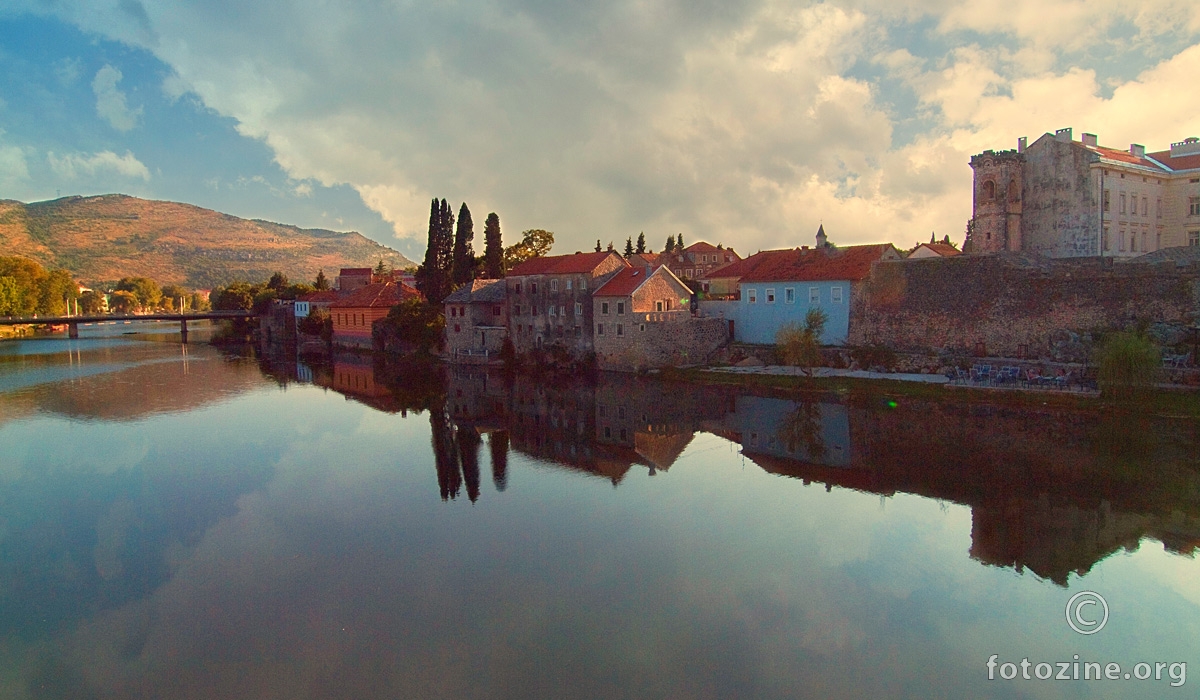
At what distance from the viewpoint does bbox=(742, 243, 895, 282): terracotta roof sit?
3134 cm

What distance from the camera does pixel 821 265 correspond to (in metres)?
32.7

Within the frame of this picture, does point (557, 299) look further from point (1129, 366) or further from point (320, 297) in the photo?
point (320, 297)

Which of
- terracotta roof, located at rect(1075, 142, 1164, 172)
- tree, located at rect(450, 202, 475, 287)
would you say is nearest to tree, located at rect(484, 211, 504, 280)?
tree, located at rect(450, 202, 475, 287)

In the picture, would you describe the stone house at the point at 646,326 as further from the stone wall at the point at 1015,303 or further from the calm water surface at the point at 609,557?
the calm water surface at the point at 609,557

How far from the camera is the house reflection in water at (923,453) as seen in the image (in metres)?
12.8

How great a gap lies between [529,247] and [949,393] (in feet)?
121

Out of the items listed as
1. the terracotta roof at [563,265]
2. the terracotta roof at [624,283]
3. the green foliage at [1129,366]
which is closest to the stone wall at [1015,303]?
the green foliage at [1129,366]

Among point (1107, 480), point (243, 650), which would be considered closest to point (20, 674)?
point (243, 650)

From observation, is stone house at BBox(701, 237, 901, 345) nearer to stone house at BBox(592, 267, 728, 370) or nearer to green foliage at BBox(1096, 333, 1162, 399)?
stone house at BBox(592, 267, 728, 370)

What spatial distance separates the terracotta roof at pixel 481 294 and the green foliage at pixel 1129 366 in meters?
28.4

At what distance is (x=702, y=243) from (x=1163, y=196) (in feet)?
145

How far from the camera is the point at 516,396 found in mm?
29906

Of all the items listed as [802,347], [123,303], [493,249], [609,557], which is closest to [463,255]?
[493,249]

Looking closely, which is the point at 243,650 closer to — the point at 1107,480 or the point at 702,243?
the point at 1107,480
